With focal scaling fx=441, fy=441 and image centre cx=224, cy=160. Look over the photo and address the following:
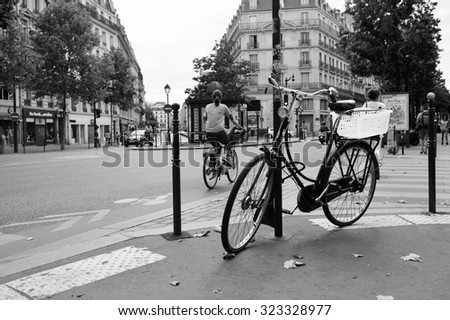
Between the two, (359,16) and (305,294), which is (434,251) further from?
(359,16)

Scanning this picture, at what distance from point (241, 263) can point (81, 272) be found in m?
1.24

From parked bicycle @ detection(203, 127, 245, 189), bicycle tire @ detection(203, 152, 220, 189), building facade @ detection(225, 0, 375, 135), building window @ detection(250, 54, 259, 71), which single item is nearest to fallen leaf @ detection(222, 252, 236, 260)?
parked bicycle @ detection(203, 127, 245, 189)

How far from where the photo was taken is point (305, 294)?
284cm

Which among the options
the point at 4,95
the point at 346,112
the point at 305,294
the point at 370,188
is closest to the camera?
the point at 305,294

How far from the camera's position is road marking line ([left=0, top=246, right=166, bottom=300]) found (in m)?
3.05

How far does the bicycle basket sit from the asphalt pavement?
0.99m

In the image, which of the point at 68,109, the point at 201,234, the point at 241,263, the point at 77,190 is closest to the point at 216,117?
the point at 77,190

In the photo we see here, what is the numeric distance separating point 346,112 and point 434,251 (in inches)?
61.7

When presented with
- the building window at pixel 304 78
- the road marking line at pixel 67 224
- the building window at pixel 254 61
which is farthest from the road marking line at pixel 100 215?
the building window at pixel 304 78

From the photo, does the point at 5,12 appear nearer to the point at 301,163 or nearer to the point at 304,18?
the point at 301,163

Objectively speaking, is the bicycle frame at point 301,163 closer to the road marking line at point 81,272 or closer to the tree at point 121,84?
the road marking line at point 81,272

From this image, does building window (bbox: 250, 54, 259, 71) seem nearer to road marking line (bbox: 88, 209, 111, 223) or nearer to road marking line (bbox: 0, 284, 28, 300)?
road marking line (bbox: 88, 209, 111, 223)

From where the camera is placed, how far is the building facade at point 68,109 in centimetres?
4328

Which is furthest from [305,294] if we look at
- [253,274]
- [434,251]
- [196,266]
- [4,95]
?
[4,95]
